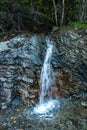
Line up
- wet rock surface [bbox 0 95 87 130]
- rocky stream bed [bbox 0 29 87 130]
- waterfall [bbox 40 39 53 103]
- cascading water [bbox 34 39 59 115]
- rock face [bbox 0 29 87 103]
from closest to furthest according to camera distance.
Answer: wet rock surface [bbox 0 95 87 130], rocky stream bed [bbox 0 29 87 130], rock face [bbox 0 29 87 103], cascading water [bbox 34 39 59 115], waterfall [bbox 40 39 53 103]

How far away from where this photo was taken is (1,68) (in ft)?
25.7

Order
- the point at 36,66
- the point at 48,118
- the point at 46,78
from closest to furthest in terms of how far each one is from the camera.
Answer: the point at 48,118, the point at 36,66, the point at 46,78

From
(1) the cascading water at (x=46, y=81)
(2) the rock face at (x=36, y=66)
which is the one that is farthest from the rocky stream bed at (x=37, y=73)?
(1) the cascading water at (x=46, y=81)

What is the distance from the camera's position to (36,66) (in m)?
7.97

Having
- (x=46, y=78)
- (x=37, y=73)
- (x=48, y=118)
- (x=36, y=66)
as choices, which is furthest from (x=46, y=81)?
Result: (x=48, y=118)

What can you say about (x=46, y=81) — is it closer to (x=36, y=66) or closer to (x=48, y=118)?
(x=36, y=66)

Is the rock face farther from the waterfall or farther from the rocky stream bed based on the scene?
the waterfall

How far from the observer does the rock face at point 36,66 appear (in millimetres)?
7785

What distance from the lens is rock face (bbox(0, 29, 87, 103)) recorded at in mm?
7785

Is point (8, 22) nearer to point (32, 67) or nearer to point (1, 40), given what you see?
point (1, 40)

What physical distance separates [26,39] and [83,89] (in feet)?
Answer: 10.0

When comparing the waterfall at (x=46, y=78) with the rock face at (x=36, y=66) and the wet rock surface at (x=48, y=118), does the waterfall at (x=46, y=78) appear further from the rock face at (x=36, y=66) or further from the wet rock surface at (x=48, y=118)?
the wet rock surface at (x=48, y=118)

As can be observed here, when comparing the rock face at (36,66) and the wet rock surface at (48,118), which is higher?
the rock face at (36,66)

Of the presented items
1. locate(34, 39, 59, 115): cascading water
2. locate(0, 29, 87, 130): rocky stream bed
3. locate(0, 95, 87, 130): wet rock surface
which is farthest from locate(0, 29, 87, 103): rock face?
locate(0, 95, 87, 130): wet rock surface
